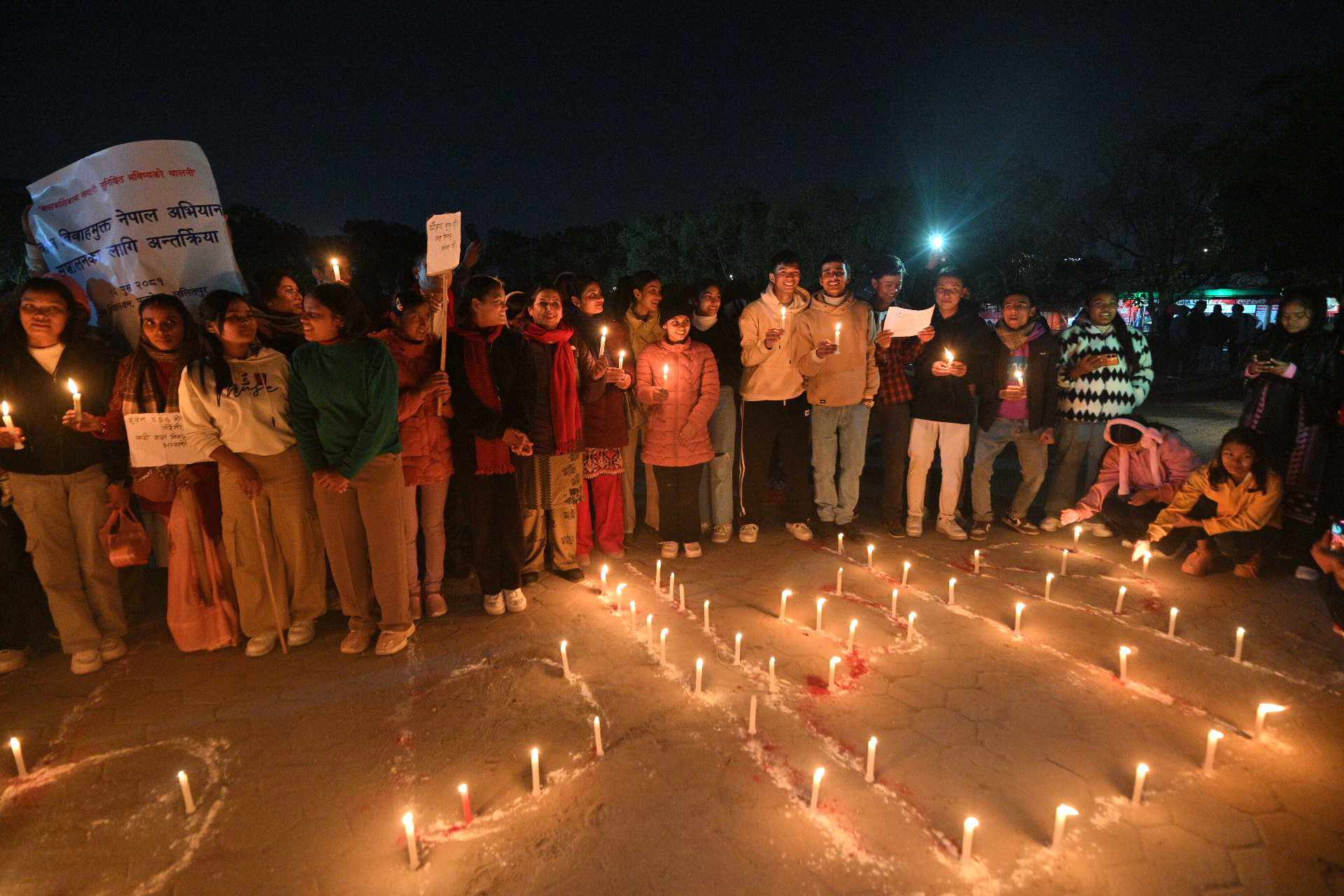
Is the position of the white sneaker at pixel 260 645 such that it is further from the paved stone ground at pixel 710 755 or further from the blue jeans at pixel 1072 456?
the blue jeans at pixel 1072 456

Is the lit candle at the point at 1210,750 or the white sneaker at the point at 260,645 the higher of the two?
the white sneaker at the point at 260,645

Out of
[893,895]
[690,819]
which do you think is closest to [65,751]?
[690,819]

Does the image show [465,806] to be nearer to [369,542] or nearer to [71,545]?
[369,542]

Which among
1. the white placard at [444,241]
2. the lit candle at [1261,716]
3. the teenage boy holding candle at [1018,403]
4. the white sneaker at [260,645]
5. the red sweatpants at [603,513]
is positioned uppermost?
the white placard at [444,241]

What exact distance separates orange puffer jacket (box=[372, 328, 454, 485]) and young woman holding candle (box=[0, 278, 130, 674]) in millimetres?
1523

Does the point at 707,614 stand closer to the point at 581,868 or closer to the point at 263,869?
the point at 581,868

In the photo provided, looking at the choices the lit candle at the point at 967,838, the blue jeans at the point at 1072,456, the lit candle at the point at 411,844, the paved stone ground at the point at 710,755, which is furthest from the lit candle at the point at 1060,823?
the blue jeans at the point at 1072,456

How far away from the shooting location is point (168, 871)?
251 centimetres

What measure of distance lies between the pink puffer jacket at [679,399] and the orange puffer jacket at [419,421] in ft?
5.03

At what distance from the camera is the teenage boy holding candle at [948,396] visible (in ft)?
19.3

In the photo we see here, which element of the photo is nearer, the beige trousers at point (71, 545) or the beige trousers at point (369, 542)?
the beige trousers at point (71, 545)

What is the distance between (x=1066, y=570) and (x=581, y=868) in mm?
4414

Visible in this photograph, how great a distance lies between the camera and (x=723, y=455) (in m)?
5.89

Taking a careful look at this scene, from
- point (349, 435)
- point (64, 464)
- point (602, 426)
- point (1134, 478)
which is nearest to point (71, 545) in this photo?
point (64, 464)
